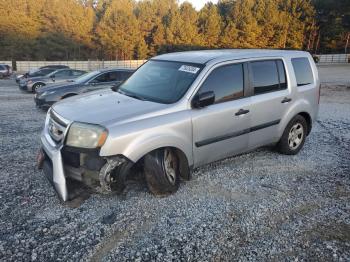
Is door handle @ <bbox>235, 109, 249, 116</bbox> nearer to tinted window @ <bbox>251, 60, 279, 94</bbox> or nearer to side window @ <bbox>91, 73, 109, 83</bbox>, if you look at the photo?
tinted window @ <bbox>251, 60, 279, 94</bbox>

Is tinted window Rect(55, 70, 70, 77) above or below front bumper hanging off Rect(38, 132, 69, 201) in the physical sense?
above

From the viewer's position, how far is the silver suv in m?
3.54

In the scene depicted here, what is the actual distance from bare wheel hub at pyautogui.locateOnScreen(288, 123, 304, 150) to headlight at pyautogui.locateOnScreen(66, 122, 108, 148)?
342 centimetres

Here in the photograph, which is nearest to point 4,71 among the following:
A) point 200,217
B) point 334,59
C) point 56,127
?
point 56,127

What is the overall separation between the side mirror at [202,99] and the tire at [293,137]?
198 centimetres

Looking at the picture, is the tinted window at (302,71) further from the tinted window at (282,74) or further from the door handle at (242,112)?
the door handle at (242,112)

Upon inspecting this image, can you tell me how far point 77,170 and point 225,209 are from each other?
176cm


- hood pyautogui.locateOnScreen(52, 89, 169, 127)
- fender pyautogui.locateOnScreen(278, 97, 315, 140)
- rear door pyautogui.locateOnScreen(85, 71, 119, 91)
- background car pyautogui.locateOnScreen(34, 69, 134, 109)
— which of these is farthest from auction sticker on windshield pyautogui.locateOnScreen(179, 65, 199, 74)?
rear door pyautogui.locateOnScreen(85, 71, 119, 91)

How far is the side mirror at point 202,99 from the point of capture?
3.96 m

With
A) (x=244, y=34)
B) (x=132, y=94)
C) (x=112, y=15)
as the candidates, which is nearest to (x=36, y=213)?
(x=132, y=94)

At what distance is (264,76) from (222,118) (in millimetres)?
1150

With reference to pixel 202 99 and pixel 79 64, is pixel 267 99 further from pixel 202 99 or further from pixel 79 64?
pixel 79 64

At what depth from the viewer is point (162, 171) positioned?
3.84 metres

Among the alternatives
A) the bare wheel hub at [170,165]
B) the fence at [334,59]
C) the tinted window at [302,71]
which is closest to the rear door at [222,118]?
the bare wheel hub at [170,165]
